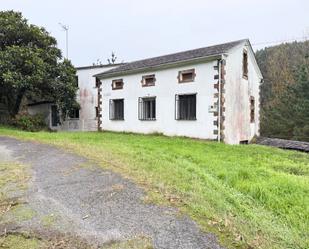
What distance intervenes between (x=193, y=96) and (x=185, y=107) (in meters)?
0.69

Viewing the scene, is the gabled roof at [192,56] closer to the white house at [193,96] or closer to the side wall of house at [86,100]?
the white house at [193,96]

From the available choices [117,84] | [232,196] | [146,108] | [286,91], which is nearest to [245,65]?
[146,108]

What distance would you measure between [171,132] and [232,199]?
11269mm

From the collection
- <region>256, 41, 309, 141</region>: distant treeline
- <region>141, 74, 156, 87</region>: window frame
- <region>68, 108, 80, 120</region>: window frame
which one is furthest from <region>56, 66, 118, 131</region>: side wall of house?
<region>256, 41, 309, 141</region>: distant treeline

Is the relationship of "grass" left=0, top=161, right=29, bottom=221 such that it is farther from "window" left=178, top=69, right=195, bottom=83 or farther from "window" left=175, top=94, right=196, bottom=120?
"window" left=178, top=69, right=195, bottom=83

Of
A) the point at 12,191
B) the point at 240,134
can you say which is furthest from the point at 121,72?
the point at 12,191

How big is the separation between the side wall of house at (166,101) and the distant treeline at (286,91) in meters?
18.2

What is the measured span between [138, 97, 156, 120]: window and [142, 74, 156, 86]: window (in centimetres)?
Result: 80

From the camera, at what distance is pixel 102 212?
398cm

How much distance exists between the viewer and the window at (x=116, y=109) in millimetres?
18961

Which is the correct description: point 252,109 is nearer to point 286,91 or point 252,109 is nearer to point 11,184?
point 11,184

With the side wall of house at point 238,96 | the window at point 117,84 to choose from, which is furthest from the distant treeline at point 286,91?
the window at point 117,84

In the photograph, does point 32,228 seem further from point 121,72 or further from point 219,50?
point 121,72

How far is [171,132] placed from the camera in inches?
631
